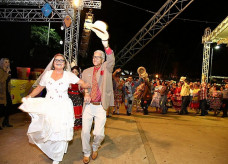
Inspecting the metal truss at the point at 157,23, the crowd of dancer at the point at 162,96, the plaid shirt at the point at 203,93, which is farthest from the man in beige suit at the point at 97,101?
the metal truss at the point at 157,23

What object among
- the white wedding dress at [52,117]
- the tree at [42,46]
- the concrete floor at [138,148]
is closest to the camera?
the white wedding dress at [52,117]

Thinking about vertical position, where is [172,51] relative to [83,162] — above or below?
above

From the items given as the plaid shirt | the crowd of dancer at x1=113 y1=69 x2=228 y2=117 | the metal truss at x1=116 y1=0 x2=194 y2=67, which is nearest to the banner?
the crowd of dancer at x1=113 y1=69 x2=228 y2=117

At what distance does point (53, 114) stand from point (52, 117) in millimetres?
53

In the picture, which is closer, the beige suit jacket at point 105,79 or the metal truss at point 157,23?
the beige suit jacket at point 105,79

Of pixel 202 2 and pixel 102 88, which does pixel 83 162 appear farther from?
pixel 202 2

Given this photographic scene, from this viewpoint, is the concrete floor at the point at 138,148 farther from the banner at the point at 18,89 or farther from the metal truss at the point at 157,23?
the metal truss at the point at 157,23

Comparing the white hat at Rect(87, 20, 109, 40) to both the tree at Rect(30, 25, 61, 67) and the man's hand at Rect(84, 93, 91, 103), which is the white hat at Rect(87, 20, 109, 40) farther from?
the tree at Rect(30, 25, 61, 67)

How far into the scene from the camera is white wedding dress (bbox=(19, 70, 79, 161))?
3436 mm

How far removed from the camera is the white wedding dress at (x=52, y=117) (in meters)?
3.44

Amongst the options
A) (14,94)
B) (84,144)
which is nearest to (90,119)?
(84,144)

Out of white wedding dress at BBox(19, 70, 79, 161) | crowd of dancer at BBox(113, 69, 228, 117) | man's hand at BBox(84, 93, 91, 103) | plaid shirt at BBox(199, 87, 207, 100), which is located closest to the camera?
white wedding dress at BBox(19, 70, 79, 161)

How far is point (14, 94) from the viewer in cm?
805

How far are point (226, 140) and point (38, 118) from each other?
5.32m
